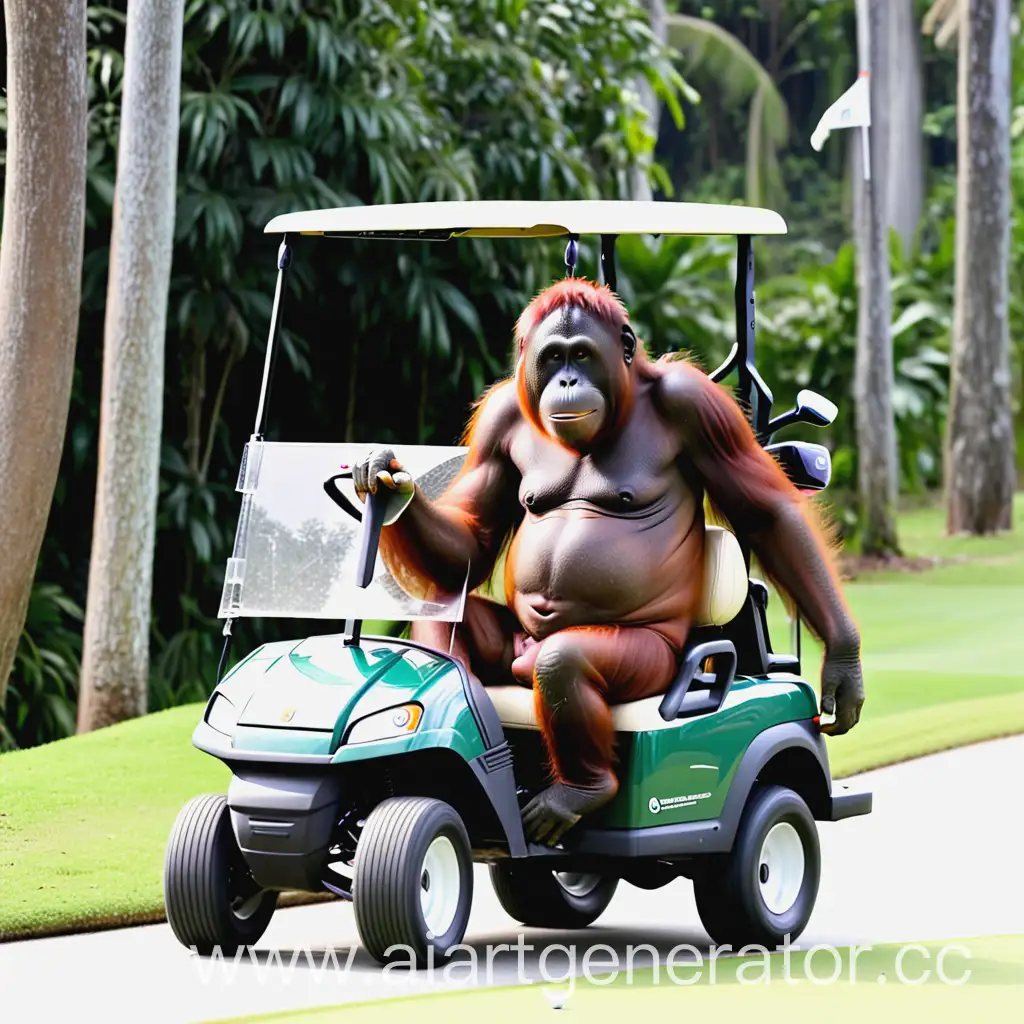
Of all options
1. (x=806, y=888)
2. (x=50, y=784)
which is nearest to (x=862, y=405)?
(x=50, y=784)

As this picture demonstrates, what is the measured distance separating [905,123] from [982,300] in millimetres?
15155

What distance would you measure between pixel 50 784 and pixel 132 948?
2422 mm

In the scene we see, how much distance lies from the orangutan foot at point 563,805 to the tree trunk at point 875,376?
13.7 metres

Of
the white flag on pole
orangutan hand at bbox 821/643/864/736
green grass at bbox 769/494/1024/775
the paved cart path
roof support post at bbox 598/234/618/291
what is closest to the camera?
the paved cart path

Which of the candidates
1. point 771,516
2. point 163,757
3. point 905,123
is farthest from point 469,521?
point 905,123

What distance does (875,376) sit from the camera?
18875 mm

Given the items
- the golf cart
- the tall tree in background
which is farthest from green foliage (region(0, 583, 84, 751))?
the tall tree in background

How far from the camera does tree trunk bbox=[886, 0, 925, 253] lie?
34094mm

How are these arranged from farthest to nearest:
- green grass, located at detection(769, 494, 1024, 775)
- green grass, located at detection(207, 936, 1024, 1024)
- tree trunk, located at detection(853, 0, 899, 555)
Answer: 1. tree trunk, located at detection(853, 0, 899, 555)
2. green grass, located at detection(769, 494, 1024, 775)
3. green grass, located at detection(207, 936, 1024, 1024)

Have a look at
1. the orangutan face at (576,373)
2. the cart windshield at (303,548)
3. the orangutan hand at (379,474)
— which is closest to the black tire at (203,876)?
the cart windshield at (303,548)

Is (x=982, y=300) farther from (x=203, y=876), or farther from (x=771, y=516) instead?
(x=203, y=876)

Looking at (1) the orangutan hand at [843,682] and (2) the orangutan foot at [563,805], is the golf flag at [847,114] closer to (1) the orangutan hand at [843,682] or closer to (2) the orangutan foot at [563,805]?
(1) the orangutan hand at [843,682]

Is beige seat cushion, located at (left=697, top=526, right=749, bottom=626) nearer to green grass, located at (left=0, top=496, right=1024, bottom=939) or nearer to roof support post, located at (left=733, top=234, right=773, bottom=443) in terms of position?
roof support post, located at (left=733, top=234, right=773, bottom=443)

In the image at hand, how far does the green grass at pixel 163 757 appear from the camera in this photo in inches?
230
